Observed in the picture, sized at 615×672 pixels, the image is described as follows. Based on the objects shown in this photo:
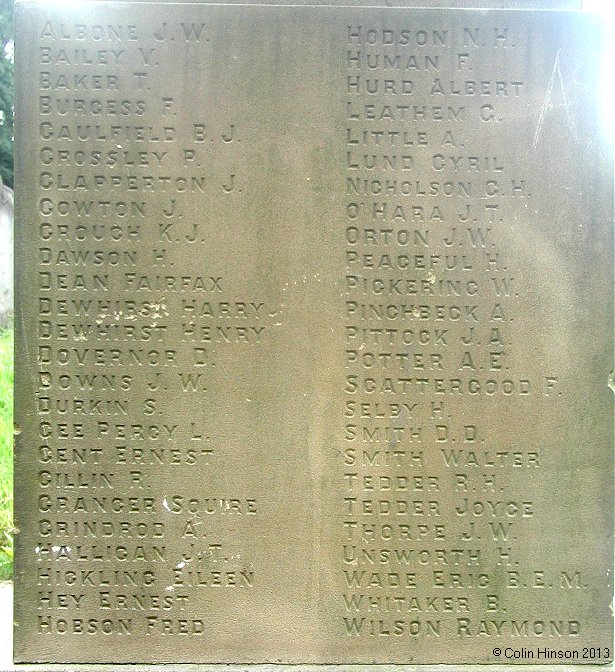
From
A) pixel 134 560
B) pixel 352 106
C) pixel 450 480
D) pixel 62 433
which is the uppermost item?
pixel 352 106

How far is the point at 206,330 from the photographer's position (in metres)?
3.14

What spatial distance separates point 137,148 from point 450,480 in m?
2.08

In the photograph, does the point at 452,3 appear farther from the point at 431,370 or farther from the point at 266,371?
the point at 266,371

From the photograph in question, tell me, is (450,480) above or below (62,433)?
below

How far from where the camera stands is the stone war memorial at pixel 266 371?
3.13 m

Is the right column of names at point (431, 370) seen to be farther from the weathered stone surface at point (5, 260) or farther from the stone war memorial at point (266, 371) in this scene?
the weathered stone surface at point (5, 260)

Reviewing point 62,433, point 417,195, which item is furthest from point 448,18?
point 62,433

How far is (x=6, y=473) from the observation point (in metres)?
4.99

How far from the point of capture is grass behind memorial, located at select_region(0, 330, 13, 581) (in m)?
4.34

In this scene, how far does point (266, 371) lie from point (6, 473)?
2850mm

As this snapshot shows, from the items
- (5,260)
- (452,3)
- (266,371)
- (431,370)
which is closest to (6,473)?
(266,371)

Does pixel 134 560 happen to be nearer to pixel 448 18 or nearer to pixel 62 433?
pixel 62 433

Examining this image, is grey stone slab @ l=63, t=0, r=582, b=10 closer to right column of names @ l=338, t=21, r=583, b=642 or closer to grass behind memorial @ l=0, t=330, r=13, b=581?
right column of names @ l=338, t=21, r=583, b=642

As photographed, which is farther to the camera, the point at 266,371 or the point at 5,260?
the point at 5,260
